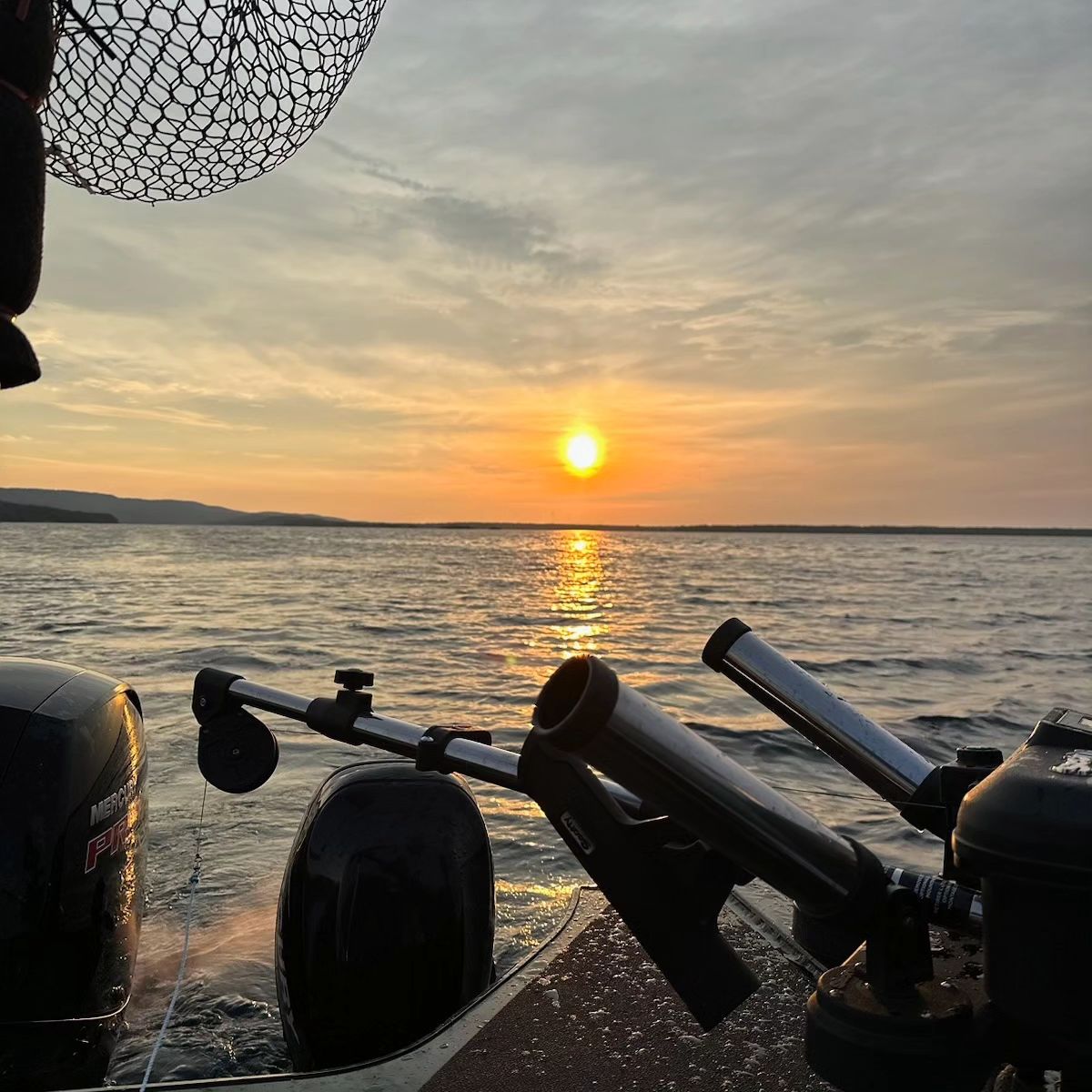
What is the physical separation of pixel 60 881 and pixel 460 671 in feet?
40.5

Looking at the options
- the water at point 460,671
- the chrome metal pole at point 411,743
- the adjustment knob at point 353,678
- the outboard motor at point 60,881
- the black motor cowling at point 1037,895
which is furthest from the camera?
the water at point 460,671

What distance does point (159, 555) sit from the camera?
59875 millimetres

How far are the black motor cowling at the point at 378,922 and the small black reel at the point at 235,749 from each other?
0.44 m

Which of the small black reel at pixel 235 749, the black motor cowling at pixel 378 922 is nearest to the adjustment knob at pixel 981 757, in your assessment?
the black motor cowling at pixel 378 922

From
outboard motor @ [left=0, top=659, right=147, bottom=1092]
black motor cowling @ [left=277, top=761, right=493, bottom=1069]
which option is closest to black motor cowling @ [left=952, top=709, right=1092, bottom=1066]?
black motor cowling @ [left=277, top=761, right=493, bottom=1069]

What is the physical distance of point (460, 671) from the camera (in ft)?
48.2

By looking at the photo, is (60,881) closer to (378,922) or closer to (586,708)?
(378,922)

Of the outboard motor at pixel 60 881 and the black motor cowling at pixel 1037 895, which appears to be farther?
A: the outboard motor at pixel 60 881

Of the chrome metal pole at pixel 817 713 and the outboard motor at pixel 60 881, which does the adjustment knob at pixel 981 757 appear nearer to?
the chrome metal pole at pixel 817 713

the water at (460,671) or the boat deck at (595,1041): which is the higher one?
the boat deck at (595,1041)

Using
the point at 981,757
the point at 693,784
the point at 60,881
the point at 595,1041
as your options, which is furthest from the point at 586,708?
the point at 60,881

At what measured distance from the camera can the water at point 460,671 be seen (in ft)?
15.4

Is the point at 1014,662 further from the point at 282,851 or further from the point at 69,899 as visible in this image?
the point at 69,899

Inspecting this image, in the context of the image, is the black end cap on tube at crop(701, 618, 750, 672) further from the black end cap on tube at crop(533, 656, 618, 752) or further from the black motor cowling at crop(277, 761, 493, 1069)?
the black motor cowling at crop(277, 761, 493, 1069)
